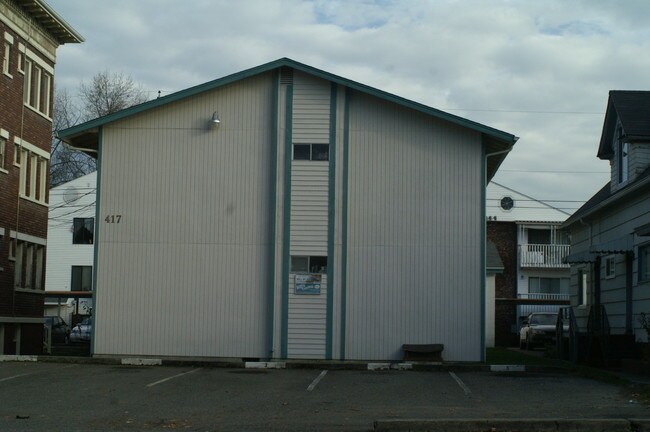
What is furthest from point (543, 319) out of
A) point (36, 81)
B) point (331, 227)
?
point (36, 81)

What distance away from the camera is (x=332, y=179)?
24.0 meters

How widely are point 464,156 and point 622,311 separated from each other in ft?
19.1

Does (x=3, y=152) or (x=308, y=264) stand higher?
(x=3, y=152)

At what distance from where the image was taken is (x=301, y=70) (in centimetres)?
2412

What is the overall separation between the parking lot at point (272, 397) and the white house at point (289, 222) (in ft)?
8.30

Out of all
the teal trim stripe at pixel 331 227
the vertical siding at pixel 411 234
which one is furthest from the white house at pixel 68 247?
the vertical siding at pixel 411 234

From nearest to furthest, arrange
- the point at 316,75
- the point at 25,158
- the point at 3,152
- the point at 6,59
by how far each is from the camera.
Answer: the point at 316,75, the point at 6,59, the point at 3,152, the point at 25,158

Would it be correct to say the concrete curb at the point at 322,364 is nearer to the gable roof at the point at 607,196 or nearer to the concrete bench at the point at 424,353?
the concrete bench at the point at 424,353

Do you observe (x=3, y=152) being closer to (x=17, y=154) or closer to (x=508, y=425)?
(x=17, y=154)

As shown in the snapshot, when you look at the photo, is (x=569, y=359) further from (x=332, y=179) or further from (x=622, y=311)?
(x=332, y=179)

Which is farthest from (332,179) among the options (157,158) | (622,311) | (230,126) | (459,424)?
(459,424)

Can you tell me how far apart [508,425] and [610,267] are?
15229 millimetres

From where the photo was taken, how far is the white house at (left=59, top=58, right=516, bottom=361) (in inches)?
928

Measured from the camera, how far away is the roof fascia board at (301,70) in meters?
23.6
